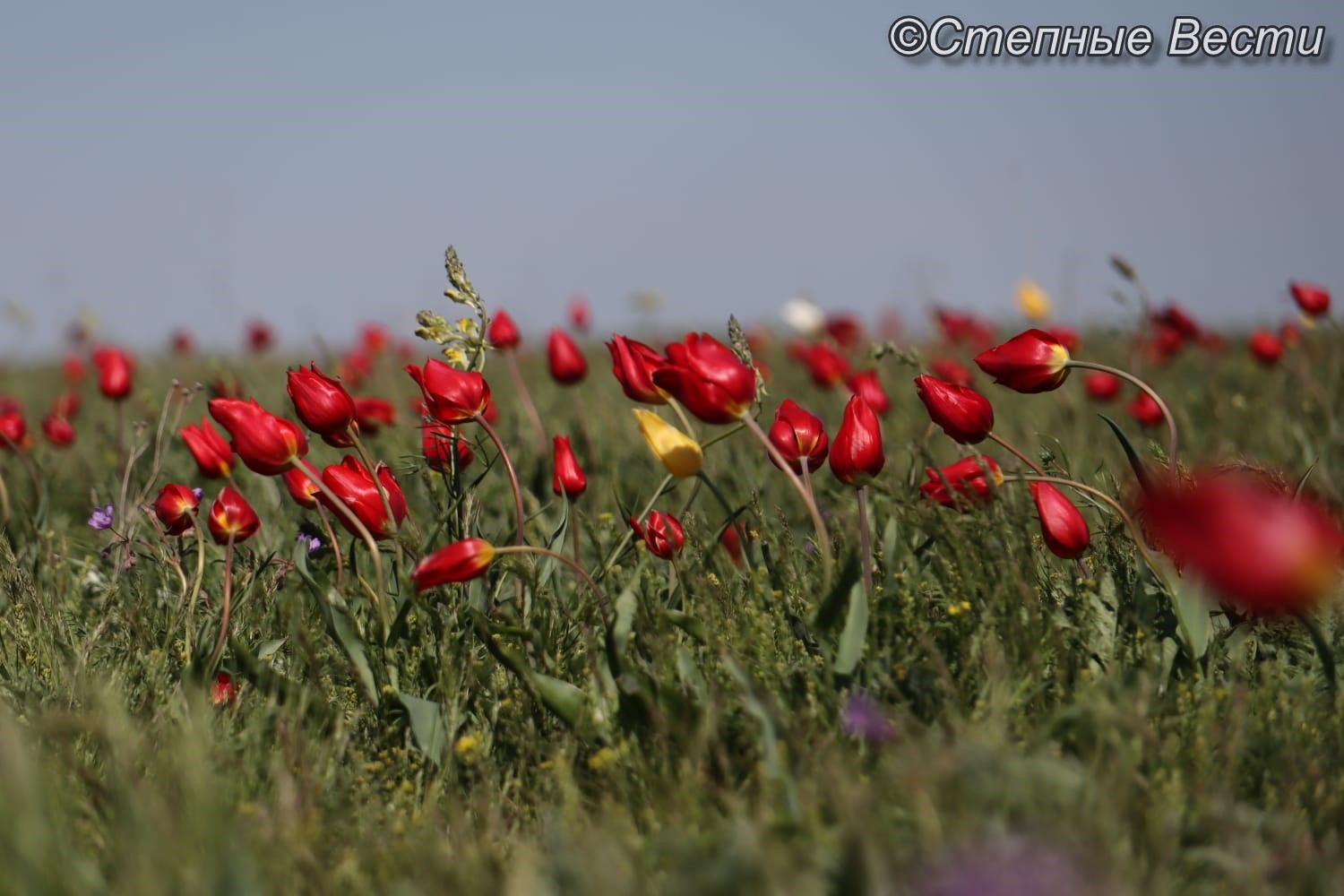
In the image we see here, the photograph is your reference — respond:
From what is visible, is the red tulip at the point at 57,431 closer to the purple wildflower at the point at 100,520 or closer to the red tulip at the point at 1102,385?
the purple wildflower at the point at 100,520

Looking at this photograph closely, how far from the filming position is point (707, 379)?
1.72m

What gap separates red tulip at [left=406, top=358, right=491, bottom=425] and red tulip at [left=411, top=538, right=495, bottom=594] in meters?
0.37

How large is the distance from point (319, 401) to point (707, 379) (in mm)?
623

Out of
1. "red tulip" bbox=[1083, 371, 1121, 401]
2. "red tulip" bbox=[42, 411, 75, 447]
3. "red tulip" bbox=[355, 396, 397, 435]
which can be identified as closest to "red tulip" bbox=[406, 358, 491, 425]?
"red tulip" bbox=[355, 396, 397, 435]

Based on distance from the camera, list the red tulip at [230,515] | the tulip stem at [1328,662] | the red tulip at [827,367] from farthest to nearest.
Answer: the red tulip at [827,367]
the red tulip at [230,515]
the tulip stem at [1328,662]

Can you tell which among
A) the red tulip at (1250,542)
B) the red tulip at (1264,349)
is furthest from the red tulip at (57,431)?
the red tulip at (1264,349)

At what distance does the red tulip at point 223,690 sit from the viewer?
1915 mm

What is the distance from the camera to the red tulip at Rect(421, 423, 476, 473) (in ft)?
6.87

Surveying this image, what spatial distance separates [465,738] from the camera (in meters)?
1.67

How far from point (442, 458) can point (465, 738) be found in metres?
0.61

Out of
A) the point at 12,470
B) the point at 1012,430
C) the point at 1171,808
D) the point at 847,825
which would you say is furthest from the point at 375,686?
the point at 1012,430

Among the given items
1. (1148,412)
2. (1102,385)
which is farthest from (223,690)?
(1102,385)

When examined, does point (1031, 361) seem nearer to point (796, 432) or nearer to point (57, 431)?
point (796, 432)

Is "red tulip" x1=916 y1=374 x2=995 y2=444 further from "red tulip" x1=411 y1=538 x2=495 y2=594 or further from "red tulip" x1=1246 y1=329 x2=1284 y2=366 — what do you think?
"red tulip" x1=1246 y1=329 x2=1284 y2=366
